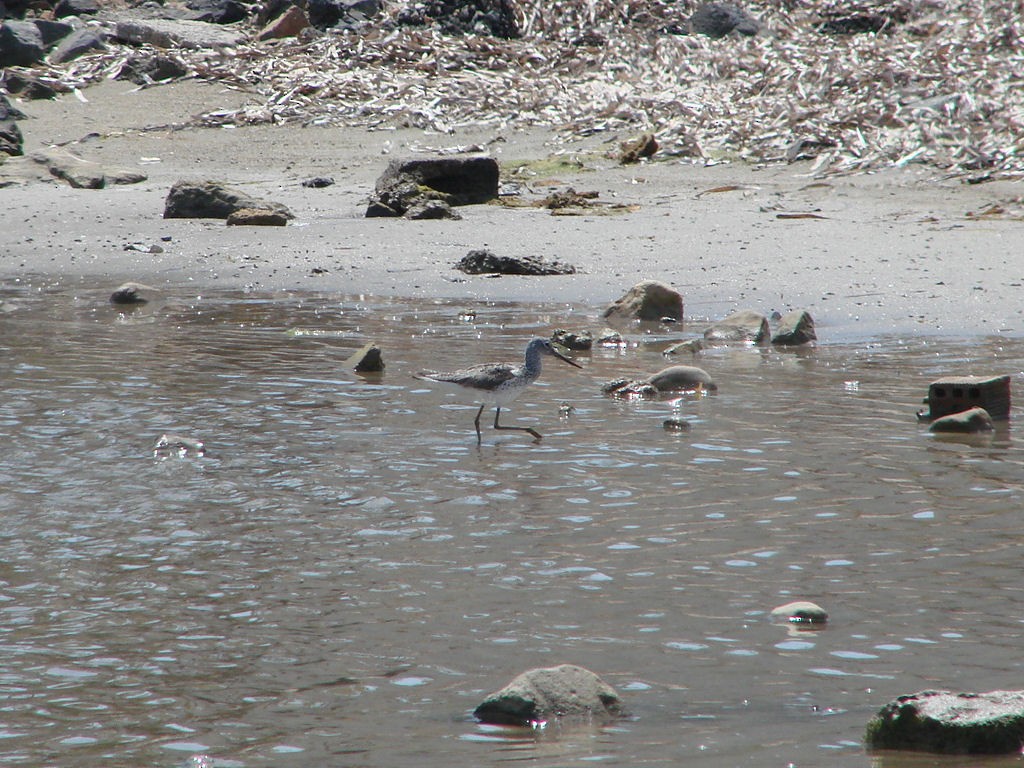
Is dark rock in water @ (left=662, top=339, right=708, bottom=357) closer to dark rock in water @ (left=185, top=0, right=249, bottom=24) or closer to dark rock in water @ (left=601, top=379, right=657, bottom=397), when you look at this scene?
dark rock in water @ (left=601, top=379, right=657, bottom=397)

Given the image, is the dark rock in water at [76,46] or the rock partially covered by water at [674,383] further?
the dark rock in water at [76,46]

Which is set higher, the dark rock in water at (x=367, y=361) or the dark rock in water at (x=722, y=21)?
the dark rock in water at (x=722, y=21)

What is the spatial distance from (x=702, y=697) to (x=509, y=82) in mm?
17079

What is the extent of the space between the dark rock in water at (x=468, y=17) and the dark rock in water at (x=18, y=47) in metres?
5.95

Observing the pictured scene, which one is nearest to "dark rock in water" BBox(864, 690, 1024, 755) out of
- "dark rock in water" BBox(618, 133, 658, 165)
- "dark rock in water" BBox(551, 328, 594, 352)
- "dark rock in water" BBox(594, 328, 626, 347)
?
"dark rock in water" BBox(551, 328, 594, 352)

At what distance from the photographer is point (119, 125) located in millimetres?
20156

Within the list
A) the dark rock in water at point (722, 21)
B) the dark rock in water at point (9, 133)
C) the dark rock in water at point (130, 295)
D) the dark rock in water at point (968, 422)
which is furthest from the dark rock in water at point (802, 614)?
the dark rock in water at point (722, 21)

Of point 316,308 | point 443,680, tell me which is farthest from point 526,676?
point 316,308

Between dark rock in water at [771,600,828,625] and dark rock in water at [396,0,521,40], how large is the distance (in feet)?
61.1

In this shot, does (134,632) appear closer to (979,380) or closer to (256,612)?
(256,612)

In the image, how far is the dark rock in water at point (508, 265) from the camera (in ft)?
40.9

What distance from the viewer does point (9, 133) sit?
18781 millimetres

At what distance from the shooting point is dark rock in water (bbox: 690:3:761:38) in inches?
827

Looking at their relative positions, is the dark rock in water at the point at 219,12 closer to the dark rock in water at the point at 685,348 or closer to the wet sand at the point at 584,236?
the wet sand at the point at 584,236
